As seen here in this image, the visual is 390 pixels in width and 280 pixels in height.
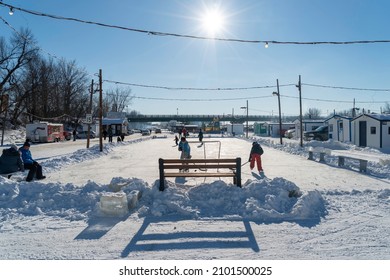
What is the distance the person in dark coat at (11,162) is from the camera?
936 cm

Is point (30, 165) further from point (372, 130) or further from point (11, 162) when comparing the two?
point (372, 130)

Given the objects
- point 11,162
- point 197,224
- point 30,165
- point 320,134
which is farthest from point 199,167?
point 320,134

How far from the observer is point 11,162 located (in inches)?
372

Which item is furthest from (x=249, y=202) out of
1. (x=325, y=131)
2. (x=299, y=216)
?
(x=325, y=131)

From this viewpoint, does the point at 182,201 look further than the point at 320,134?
No

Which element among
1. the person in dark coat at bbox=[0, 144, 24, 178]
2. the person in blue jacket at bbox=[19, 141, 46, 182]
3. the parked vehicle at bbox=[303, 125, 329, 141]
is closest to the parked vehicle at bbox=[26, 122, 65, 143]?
the person in blue jacket at bbox=[19, 141, 46, 182]

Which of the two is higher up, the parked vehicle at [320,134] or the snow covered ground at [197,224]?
the parked vehicle at [320,134]

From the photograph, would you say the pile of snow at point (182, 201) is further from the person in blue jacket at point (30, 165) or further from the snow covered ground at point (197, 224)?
the person in blue jacket at point (30, 165)

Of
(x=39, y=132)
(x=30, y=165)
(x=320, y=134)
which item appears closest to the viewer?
(x=30, y=165)

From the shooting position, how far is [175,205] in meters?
6.10

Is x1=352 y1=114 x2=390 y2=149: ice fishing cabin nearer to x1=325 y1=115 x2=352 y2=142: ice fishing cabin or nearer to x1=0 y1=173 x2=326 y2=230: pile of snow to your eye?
x1=325 y1=115 x2=352 y2=142: ice fishing cabin

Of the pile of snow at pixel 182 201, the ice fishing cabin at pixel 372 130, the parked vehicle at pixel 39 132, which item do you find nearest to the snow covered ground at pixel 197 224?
the pile of snow at pixel 182 201

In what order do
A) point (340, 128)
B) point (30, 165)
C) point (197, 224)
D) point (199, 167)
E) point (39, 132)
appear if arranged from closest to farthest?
point (197, 224), point (199, 167), point (30, 165), point (340, 128), point (39, 132)
